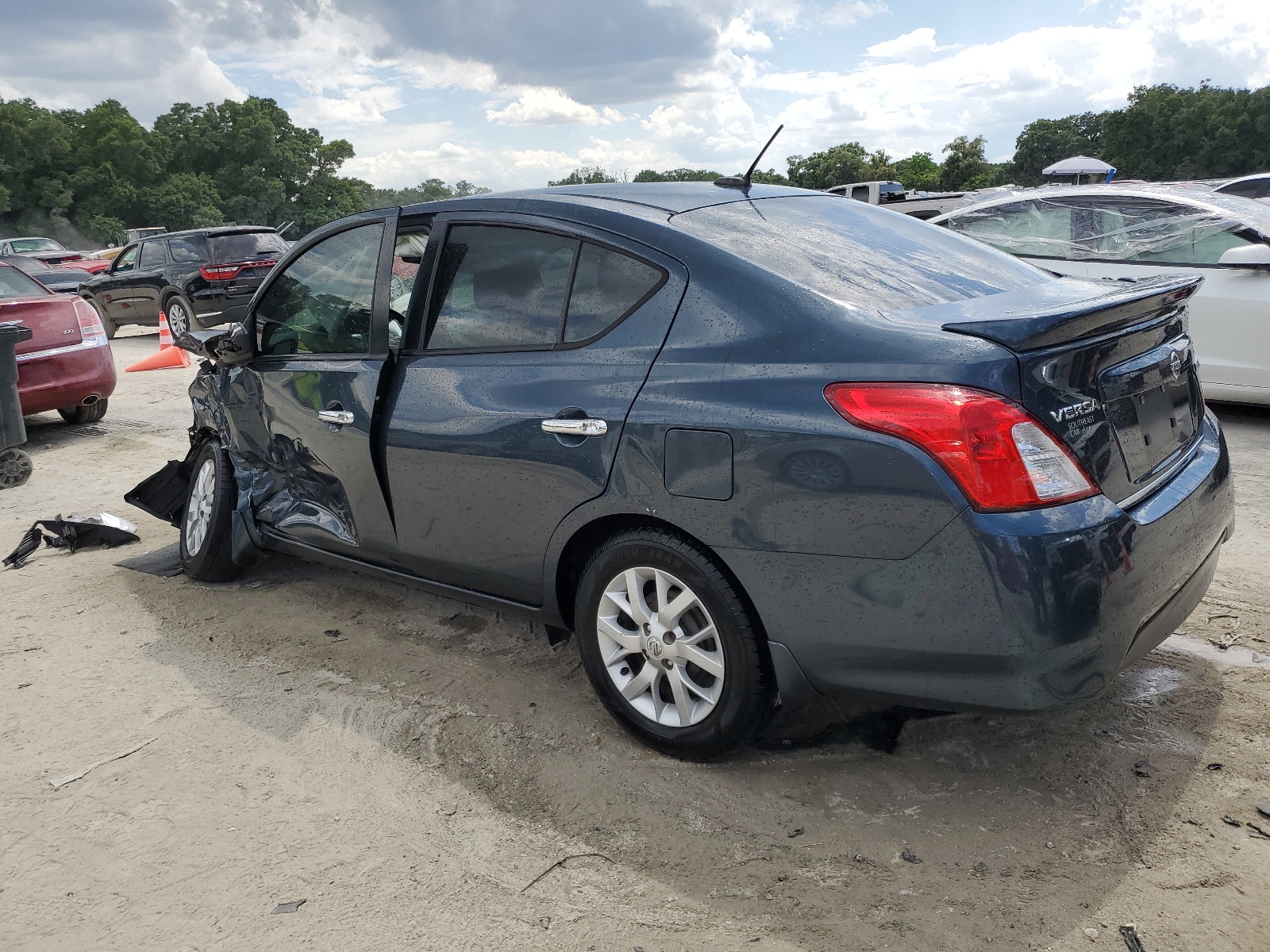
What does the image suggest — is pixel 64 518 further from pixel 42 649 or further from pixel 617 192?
pixel 617 192

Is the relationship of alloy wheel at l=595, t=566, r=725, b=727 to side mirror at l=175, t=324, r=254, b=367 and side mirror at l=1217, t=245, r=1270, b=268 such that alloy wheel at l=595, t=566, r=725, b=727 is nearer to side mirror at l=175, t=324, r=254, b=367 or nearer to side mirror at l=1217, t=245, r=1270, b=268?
side mirror at l=175, t=324, r=254, b=367

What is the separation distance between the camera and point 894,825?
270 cm

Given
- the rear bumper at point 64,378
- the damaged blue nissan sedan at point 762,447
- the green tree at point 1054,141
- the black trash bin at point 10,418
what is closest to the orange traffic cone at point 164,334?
the rear bumper at point 64,378

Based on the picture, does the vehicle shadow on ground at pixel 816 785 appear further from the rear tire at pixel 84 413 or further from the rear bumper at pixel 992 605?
the rear tire at pixel 84 413

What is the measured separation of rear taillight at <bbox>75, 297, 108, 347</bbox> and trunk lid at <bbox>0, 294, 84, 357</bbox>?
4 cm

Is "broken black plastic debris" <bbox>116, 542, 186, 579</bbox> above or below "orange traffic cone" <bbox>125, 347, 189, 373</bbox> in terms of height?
below

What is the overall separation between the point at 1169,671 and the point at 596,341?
2179 millimetres

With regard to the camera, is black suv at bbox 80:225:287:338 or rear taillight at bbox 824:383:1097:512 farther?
black suv at bbox 80:225:287:338

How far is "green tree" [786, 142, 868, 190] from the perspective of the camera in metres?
78.1

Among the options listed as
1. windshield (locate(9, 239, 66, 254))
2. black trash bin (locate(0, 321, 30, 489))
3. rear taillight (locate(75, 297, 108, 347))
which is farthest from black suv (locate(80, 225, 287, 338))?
windshield (locate(9, 239, 66, 254))

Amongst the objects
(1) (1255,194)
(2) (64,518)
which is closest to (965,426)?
(2) (64,518)

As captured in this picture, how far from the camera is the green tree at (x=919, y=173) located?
72875 mm

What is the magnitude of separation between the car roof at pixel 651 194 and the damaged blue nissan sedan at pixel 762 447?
20 millimetres

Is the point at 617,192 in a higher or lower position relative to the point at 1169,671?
higher
